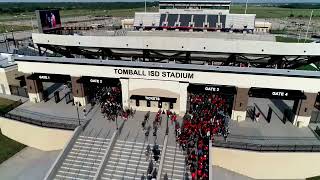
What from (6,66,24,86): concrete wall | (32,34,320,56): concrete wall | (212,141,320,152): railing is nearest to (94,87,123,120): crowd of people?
(32,34,320,56): concrete wall

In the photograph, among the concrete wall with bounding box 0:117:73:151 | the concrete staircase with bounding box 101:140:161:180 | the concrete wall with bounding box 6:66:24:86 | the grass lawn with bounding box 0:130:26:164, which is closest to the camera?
the concrete staircase with bounding box 101:140:161:180

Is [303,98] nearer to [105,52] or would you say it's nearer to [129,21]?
[105,52]

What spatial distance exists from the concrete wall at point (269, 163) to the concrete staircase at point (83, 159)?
1036cm

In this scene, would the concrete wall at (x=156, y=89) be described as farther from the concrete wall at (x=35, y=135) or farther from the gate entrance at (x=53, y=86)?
the gate entrance at (x=53, y=86)

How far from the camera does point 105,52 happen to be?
3397 cm

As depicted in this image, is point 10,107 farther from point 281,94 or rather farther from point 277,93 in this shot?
point 281,94

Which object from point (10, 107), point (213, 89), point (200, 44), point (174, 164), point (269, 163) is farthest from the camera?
point (10, 107)

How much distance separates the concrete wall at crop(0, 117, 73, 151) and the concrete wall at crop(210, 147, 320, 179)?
15.7m

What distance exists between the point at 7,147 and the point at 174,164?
19.0m

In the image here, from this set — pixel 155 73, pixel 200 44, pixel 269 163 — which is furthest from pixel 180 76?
pixel 269 163

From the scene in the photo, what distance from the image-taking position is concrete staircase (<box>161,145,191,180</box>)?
72.9ft

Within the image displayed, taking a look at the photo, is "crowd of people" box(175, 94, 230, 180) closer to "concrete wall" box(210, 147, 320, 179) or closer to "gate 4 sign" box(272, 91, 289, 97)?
"concrete wall" box(210, 147, 320, 179)

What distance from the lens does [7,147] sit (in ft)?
95.2

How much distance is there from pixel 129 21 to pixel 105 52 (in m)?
55.3
